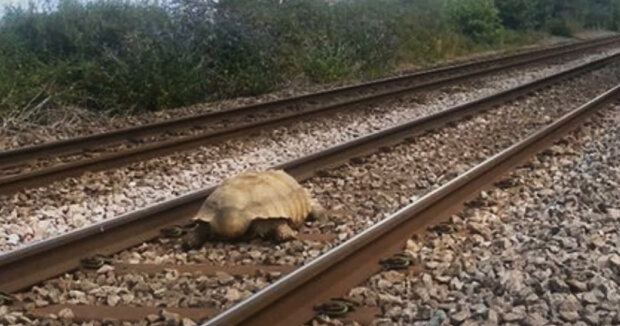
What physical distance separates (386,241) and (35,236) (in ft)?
8.24

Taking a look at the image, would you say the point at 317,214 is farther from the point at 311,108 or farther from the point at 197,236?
the point at 311,108

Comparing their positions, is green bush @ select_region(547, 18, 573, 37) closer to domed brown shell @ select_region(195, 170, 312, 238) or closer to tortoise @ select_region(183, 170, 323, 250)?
domed brown shell @ select_region(195, 170, 312, 238)

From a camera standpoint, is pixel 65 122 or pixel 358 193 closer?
pixel 358 193

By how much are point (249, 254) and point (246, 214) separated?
1.53 ft

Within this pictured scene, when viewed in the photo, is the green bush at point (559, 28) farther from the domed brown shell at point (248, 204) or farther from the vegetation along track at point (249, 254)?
the domed brown shell at point (248, 204)

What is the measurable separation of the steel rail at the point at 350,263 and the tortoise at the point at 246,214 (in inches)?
26.5

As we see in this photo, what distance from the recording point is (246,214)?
670cm

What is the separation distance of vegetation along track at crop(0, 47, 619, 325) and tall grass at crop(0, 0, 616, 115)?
580 cm

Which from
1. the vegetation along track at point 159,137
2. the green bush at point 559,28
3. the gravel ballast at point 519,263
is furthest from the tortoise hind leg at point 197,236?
the green bush at point 559,28

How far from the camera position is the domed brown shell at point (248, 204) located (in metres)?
6.66

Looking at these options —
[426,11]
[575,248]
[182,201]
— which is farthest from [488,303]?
[426,11]

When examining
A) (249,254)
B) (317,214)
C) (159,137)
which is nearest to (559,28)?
(159,137)

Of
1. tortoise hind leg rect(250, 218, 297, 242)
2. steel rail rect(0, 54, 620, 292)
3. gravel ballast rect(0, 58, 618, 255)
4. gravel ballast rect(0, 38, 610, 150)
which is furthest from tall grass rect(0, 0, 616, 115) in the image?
tortoise hind leg rect(250, 218, 297, 242)

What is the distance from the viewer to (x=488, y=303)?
5.09 meters
